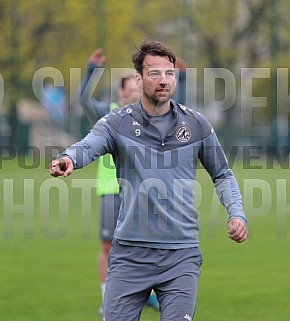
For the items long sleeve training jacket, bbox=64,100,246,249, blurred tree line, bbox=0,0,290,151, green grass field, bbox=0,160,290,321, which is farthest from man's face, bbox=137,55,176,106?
blurred tree line, bbox=0,0,290,151

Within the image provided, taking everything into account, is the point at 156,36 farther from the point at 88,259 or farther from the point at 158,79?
the point at 158,79

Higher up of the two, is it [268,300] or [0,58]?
[0,58]

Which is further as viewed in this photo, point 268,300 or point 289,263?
point 289,263

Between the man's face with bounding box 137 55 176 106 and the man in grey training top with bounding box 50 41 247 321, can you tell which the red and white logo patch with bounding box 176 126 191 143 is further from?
the man's face with bounding box 137 55 176 106

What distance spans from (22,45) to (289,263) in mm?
36801

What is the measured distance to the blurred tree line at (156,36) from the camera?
142 ft

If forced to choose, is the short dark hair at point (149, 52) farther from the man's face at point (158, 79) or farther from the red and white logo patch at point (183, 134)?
the red and white logo patch at point (183, 134)

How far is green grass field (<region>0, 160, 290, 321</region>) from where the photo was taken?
33.9ft

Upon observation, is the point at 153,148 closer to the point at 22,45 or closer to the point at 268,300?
the point at 268,300

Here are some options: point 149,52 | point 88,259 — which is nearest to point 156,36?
point 88,259

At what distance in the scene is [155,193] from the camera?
6422mm

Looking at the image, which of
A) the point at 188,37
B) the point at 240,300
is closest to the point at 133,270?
the point at 240,300

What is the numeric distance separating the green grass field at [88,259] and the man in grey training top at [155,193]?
340cm

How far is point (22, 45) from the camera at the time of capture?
48.8 m
